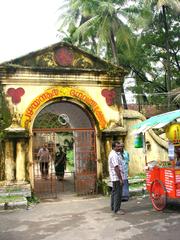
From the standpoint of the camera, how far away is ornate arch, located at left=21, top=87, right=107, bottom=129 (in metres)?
11.8

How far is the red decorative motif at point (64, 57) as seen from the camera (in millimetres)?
12289

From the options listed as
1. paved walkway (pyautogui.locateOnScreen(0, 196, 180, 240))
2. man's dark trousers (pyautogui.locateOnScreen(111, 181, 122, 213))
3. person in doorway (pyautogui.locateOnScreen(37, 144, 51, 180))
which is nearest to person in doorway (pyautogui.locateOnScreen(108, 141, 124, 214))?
man's dark trousers (pyautogui.locateOnScreen(111, 181, 122, 213))

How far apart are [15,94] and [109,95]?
3.13 metres

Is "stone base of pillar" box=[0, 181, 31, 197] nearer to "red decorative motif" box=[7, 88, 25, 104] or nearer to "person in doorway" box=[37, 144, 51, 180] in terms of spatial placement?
"red decorative motif" box=[7, 88, 25, 104]

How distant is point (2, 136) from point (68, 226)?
4.24 m

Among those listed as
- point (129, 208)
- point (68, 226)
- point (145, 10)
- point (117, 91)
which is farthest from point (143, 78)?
point (68, 226)

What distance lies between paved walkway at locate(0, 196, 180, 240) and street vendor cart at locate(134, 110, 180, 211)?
38cm

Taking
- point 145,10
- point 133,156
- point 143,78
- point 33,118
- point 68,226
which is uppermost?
point 145,10

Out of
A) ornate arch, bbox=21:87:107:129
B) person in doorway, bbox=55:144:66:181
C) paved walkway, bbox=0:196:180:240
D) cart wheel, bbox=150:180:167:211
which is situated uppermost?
ornate arch, bbox=21:87:107:129

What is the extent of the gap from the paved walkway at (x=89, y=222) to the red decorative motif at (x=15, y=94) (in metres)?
3.20

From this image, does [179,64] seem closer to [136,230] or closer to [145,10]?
[145,10]

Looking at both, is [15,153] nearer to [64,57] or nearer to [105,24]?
[64,57]

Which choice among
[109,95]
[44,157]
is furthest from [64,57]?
[44,157]

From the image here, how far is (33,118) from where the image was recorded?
11.9 m
